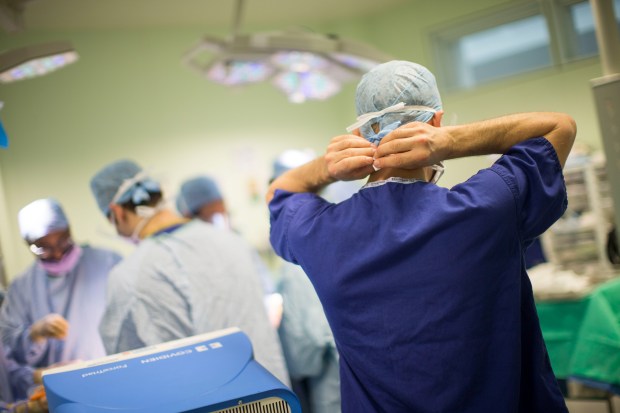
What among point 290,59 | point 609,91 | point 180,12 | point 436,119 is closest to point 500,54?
point 290,59

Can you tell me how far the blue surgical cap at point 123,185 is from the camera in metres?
2.37

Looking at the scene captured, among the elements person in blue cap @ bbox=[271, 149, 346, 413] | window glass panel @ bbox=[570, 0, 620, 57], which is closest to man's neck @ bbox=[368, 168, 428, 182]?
person in blue cap @ bbox=[271, 149, 346, 413]

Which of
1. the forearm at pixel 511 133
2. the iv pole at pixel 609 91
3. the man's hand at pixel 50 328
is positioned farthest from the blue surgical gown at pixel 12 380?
the iv pole at pixel 609 91

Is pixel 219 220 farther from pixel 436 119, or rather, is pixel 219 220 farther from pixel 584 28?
pixel 436 119

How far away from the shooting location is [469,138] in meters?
1.20

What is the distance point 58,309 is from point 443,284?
1784mm

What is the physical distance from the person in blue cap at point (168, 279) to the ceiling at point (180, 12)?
147cm

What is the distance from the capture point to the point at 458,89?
8.98ft

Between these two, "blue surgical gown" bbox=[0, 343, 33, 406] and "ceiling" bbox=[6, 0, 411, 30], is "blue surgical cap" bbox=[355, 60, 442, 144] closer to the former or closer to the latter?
"blue surgical gown" bbox=[0, 343, 33, 406]

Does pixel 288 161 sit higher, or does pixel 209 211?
pixel 288 161

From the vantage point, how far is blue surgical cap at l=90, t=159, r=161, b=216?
237 cm

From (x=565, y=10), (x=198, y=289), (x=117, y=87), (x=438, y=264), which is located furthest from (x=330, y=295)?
(x=117, y=87)

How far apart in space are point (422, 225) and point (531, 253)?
994mm

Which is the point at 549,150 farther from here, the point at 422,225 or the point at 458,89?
the point at 458,89
